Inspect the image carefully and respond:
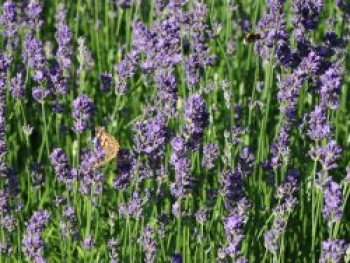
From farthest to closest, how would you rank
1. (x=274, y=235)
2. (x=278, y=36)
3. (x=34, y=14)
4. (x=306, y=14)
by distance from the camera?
(x=34, y=14) < (x=306, y=14) < (x=278, y=36) < (x=274, y=235)

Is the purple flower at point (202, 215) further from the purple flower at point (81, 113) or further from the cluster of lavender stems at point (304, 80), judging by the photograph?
the purple flower at point (81, 113)

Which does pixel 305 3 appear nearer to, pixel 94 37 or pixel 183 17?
pixel 183 17

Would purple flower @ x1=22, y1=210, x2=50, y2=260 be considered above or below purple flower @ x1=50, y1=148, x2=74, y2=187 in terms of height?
below

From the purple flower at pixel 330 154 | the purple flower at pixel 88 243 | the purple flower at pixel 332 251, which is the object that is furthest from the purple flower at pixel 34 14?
the purple flower at pixel 332 251

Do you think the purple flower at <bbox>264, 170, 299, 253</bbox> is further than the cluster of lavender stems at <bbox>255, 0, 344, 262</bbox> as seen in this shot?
No

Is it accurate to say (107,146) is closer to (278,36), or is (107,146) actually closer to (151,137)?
(151,137)

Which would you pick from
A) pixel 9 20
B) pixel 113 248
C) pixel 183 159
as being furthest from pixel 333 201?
pixel 9 20

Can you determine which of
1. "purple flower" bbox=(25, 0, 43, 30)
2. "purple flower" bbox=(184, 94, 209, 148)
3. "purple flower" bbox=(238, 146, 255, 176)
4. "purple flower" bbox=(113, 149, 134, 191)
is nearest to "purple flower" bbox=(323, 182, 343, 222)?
"purple flower" bbox=(184, 94, 209, 148)

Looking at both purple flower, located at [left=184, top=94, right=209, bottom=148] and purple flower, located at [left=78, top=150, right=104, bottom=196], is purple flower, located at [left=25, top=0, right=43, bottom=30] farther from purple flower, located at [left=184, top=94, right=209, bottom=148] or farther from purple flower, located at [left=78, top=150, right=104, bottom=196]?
purple flower, located at [left=184, top=94, right=209, bottom=148]

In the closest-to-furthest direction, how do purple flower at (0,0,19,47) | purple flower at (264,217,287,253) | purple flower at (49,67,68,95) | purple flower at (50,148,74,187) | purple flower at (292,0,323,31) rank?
purple flower at (264,217,287,253) → purple flower at (50,148,74,187) → purple flower at (292,0,323,31) → purple flower at (49,67,68,95) → purple flower at (0,0,19,47)
